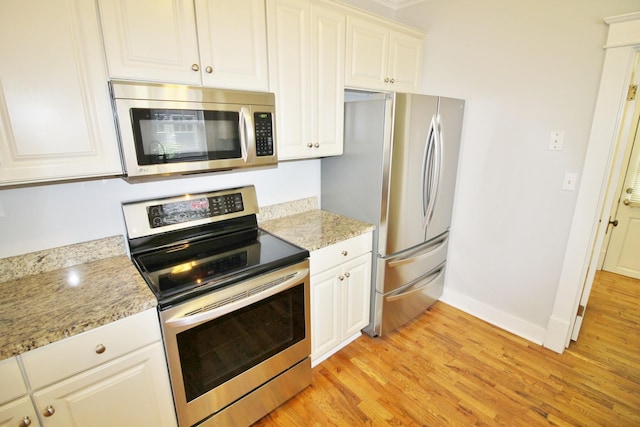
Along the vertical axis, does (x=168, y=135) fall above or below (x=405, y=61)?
below

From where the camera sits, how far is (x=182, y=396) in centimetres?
132

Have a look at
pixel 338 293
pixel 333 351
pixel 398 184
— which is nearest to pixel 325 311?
pixel 338 293

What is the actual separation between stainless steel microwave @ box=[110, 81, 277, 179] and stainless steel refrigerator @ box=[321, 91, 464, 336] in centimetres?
66

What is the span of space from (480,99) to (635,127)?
6.01 feet

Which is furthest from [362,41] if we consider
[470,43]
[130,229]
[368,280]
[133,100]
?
[130,229]

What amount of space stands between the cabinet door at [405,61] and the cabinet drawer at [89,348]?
2123 millimetres

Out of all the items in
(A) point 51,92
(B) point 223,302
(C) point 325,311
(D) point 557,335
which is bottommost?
(D) point 557,335

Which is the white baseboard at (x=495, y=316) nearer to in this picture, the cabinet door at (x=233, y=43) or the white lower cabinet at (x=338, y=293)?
the white lower cabinet at (x=338, y=293)

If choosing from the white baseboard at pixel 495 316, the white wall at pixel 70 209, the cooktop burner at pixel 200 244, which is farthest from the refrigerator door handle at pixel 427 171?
the white wall at pixel 70 209

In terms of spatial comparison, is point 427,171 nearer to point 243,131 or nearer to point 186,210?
point 243,131

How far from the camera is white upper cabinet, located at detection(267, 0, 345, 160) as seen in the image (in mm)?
1639

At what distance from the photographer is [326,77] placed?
186 centimetres

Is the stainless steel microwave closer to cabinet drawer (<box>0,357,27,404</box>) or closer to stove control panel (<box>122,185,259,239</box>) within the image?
stove control panel (<box>122,185,259,239</box>)

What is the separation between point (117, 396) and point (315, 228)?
1.29m
